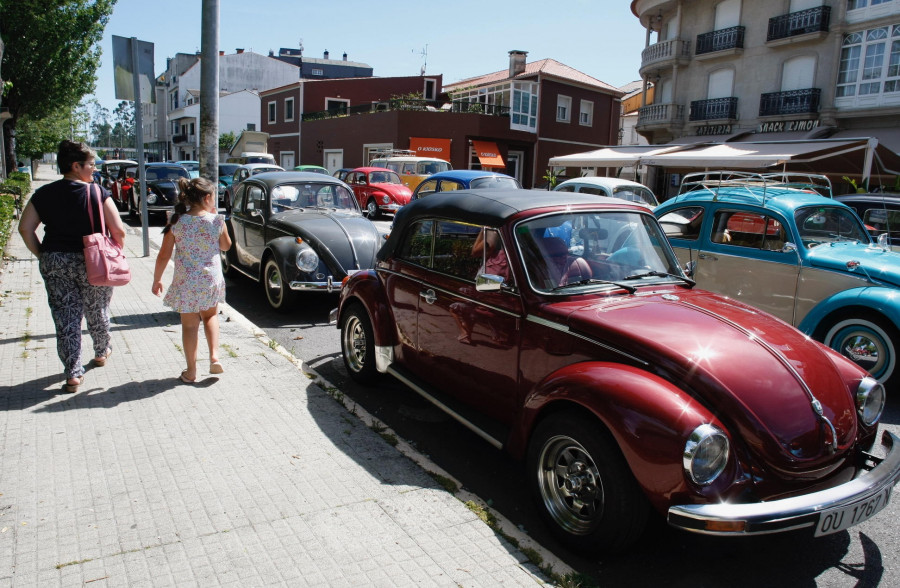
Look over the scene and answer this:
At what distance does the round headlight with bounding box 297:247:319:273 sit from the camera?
7793mm

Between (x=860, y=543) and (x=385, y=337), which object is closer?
(x=860, y=543)

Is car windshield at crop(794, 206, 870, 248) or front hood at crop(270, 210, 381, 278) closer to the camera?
car windshield at crop(794, 206, 870, 248)

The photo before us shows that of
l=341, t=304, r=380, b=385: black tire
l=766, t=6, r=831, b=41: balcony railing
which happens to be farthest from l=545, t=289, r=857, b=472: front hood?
l=766, t=6, r=831, b=41: balcony railing

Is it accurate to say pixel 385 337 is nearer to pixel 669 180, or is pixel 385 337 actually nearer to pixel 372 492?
pixel 372 492

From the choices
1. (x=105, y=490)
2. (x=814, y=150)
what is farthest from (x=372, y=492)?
(x=814, y=150)

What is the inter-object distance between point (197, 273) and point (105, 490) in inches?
81.9

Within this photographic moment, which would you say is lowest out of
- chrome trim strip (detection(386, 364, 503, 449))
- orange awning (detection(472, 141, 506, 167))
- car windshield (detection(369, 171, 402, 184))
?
chrome trim strip (detection(386, 364, 503, 449))

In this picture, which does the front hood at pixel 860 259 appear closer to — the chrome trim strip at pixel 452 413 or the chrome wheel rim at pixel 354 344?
the chrome trim strip at pixel 452 413

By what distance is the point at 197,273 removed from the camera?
5141mm

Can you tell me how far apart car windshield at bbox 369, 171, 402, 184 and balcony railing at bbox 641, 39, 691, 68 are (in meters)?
16.9

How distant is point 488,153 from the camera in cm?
3588

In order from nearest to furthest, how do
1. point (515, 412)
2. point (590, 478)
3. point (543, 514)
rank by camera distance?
A: point (590, 478)
point (543, 514)
point (515, 412)

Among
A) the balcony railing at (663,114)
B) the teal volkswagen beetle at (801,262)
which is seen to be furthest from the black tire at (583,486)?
the balcony railing at (663,114)

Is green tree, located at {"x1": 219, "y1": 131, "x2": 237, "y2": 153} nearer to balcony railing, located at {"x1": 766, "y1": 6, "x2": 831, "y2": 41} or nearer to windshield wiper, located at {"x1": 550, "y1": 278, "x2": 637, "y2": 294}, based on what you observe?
balcony railing, located at {"x1": 766, "y1": 6, "x2": 831, "y2": 41}
